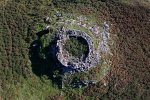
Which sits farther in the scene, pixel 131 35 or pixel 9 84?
pixel 131 35

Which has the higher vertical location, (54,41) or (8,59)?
(54,41)

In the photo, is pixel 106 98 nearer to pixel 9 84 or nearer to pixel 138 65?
pixel 138 65

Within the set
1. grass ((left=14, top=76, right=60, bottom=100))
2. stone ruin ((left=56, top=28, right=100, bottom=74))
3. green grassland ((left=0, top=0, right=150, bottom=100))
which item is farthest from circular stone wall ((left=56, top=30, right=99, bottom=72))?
grass ((left=14, top=76, right=60, bottom=100))

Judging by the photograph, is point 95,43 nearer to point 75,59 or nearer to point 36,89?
point 75,59

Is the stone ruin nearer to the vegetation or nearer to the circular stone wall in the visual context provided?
the circular stone wall

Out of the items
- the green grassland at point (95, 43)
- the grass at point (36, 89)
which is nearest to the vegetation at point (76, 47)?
the green grassland at point (95, 43)

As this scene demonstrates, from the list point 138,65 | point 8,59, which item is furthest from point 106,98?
point 8,59
